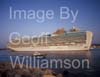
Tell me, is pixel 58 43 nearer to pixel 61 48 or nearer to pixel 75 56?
pixel 61 48

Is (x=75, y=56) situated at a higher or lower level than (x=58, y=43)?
lower

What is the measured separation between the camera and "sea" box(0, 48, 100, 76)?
229 cm

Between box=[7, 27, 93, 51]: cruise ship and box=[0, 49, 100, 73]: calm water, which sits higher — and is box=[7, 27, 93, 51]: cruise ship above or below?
above

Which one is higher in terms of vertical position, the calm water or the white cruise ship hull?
the white cruise ship hull

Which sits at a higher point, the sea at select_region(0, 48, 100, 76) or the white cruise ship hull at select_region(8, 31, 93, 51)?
the white cruise ship hull at select_region(8, 31, 93, 51)

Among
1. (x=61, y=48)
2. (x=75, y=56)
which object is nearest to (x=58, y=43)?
(x=61, y=48)

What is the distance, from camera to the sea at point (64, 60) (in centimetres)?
229

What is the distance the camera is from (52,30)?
91.6 inches

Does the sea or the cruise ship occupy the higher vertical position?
the cruise ship

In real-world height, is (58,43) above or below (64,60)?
above

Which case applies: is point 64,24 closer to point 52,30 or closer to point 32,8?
point 52,30

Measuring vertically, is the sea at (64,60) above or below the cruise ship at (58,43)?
below

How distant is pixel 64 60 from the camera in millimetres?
2301

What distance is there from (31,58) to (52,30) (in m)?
0.27
